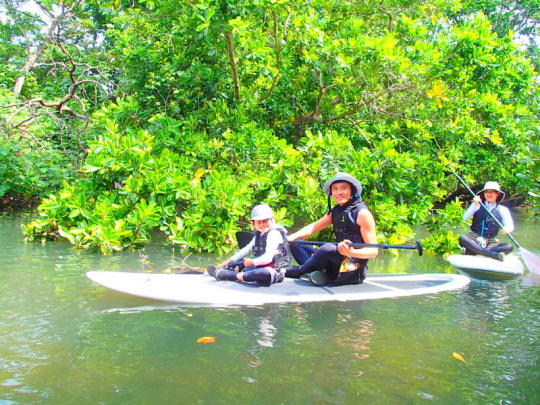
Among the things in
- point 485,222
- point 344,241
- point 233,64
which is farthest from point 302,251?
point 233,64

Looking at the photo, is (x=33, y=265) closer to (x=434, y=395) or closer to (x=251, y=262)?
(x=251, y=262)

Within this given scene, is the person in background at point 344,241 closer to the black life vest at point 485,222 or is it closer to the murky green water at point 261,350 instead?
the murky green water at point 261,350

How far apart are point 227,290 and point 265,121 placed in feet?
18.3

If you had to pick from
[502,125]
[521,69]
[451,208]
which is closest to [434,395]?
[451,208]

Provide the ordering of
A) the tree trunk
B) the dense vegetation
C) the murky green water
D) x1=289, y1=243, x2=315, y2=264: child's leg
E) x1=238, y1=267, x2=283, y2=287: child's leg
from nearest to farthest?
the murky green water
x1=238, y1=267, x2=283, y2=287: child's leg
x1=289, y1=243, x2=315, y2=264: child's leg
the dense vegetation
the tree trunk

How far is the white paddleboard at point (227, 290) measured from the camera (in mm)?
4789

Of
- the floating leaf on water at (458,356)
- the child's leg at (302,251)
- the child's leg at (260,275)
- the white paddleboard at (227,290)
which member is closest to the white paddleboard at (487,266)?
the white paddleboard at (227,290)

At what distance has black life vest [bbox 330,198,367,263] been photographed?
5145 millimetres

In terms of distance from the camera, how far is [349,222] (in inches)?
203

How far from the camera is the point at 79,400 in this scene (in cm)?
281

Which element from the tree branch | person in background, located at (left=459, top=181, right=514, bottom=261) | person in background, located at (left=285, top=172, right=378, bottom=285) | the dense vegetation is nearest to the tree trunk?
the dense vegetation

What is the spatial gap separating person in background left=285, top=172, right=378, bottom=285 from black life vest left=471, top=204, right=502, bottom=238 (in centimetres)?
387

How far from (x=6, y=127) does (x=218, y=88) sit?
5401 mm

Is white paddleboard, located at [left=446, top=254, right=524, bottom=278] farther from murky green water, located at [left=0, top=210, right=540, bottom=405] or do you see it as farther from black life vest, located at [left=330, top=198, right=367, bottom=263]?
black life vest, located at [left=330, top=198, right=367, bottom=263]
